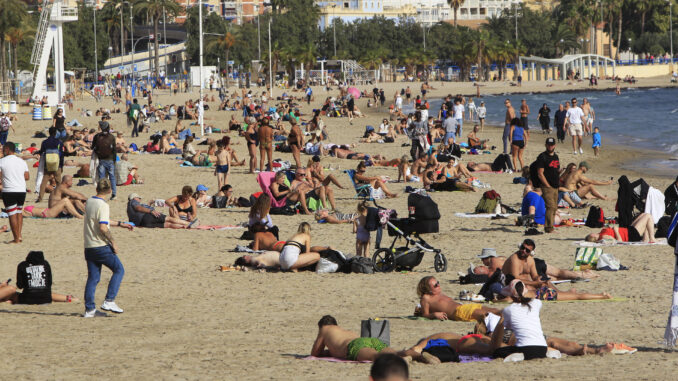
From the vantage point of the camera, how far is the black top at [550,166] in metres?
13.8

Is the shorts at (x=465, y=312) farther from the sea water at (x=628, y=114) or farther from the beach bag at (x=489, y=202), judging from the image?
the sea water at (x=628, y=114)

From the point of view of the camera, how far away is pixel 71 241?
13.9 meters

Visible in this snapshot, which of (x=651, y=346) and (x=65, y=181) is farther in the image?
(x=65, y=181)

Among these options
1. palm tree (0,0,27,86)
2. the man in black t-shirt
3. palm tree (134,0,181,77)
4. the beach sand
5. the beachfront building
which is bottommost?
the beach sand

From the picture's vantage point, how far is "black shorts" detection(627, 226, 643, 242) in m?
13.2

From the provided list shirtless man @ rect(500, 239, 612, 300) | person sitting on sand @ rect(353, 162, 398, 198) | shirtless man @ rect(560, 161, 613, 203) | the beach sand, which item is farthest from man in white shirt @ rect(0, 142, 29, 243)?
shirtless man @ rect(560, 161, 613, 203)

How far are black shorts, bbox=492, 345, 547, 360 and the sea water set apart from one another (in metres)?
19.8

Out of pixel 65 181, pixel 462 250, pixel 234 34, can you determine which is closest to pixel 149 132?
pixel 65 181

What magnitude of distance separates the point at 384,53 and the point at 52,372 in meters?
106

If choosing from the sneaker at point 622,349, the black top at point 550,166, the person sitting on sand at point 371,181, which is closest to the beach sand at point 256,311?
the sneaker at point 622,349

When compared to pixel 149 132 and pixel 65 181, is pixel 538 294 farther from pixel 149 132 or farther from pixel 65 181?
pixel 149 132

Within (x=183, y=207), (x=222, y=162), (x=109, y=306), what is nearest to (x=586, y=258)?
(x=109, y=306)

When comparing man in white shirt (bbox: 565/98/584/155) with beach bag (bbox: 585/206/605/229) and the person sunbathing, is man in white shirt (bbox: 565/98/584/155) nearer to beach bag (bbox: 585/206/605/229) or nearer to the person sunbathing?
beach bag (bbox: 585/206/605/229)

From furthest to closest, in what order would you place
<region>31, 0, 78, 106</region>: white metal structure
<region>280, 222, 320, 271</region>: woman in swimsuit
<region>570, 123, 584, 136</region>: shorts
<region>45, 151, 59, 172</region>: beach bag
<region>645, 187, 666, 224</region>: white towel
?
<region>31, 0, 78, 106</region>: white metal structure, <region>570, 123, 584, 136</region>: shorts, <region>45, 151, 59, 172</region>: beach bag, <region>645, 187, 666, 224</region>: white towel, <region>280, 222, 320, 271</region>: woman in swimsuit
